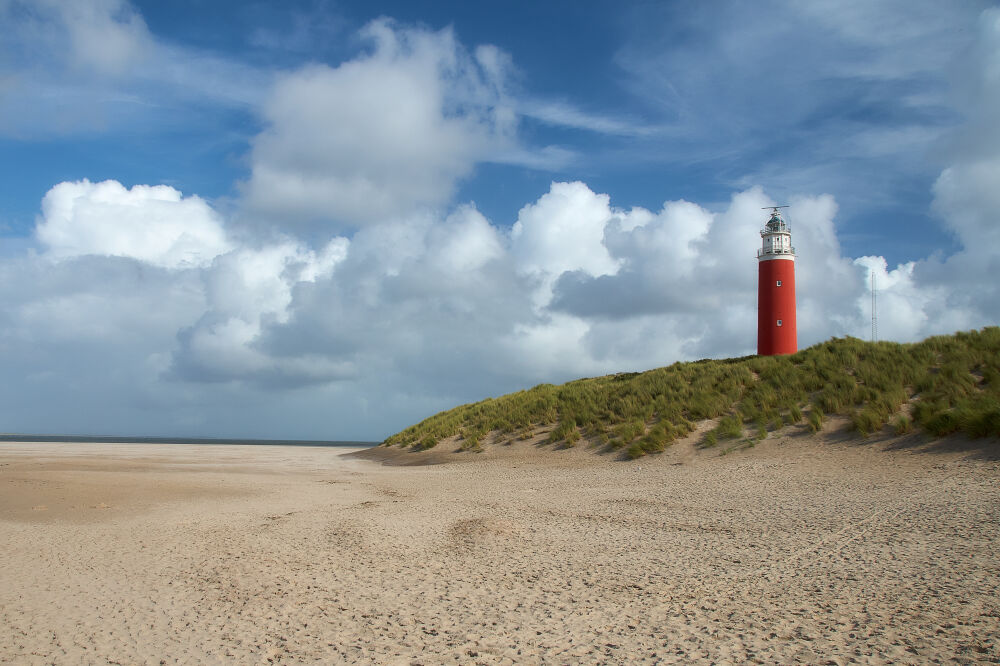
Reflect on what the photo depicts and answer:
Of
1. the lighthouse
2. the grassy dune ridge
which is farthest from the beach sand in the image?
the lighthouse

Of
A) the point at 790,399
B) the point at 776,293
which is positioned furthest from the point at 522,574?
the point at 776,293

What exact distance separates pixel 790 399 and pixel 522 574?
14151 mm

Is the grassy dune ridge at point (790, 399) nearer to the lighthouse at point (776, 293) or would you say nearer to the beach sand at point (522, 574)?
the beach sand at point (522, 574)

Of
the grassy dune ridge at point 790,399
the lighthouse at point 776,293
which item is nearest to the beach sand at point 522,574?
the grassy dune ridge at point 790,399

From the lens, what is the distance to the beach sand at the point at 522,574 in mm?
4738

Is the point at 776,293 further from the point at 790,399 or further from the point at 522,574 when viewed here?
the point at 522,574

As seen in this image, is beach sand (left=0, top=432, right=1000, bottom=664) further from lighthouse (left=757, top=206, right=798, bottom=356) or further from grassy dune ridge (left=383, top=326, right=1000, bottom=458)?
lighthouse (left=757, top=206, right=798, bottom=356)

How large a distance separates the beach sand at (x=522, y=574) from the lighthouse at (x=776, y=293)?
20.8 meters

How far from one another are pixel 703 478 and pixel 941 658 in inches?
357

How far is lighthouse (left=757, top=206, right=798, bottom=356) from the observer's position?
3259 centimetres

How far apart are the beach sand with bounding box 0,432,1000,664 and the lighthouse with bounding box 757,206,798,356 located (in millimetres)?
20807

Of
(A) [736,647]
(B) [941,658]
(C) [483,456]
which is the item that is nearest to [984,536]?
(B) [941,658]

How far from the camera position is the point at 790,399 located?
717 inches

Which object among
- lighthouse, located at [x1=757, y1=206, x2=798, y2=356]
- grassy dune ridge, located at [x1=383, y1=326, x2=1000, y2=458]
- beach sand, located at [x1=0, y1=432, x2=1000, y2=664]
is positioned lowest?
beach sand, located at [x1=0, y1=432, x2=1000, y2=664]
